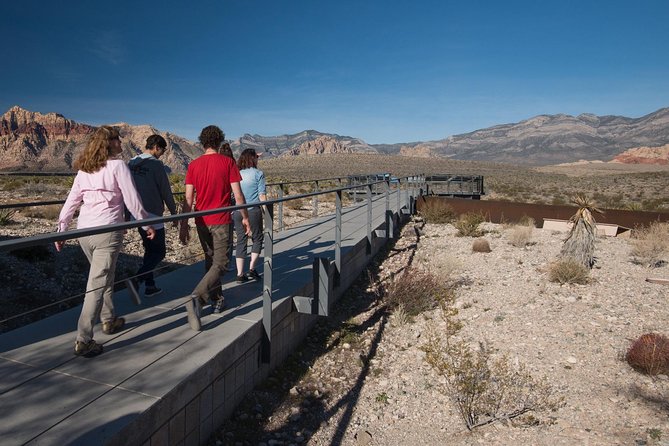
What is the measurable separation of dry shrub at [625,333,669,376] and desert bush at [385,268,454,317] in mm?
2475

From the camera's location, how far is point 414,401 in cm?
426

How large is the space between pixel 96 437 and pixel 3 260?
6088 millimetres

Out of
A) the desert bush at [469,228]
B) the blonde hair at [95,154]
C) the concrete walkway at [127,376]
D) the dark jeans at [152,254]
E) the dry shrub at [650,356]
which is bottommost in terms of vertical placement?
the dry shrub at [650,356]

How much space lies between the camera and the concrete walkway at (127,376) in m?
2.20

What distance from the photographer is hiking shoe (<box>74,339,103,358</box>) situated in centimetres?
289

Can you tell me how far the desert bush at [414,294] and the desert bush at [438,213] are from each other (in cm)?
812

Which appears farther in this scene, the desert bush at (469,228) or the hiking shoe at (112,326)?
the desert bush at (469,228)

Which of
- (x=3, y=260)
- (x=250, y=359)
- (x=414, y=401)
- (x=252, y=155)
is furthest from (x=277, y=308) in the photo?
(x=3, y=260)

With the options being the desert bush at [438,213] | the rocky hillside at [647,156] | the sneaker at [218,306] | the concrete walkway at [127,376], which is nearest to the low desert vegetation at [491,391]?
the concrete walkway at [127,376]

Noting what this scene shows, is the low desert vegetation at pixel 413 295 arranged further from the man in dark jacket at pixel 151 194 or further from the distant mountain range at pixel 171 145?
the distant mountain range at pixel 171 145

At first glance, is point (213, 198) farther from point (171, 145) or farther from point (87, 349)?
point (171, 145)

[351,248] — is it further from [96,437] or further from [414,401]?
[96,437]

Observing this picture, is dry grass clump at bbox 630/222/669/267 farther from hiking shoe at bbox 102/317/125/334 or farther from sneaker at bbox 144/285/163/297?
hiking shoe at bbox 102/317/125/334

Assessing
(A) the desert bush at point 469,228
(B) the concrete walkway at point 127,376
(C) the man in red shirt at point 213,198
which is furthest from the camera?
(A) the desert bush at point 469,228
